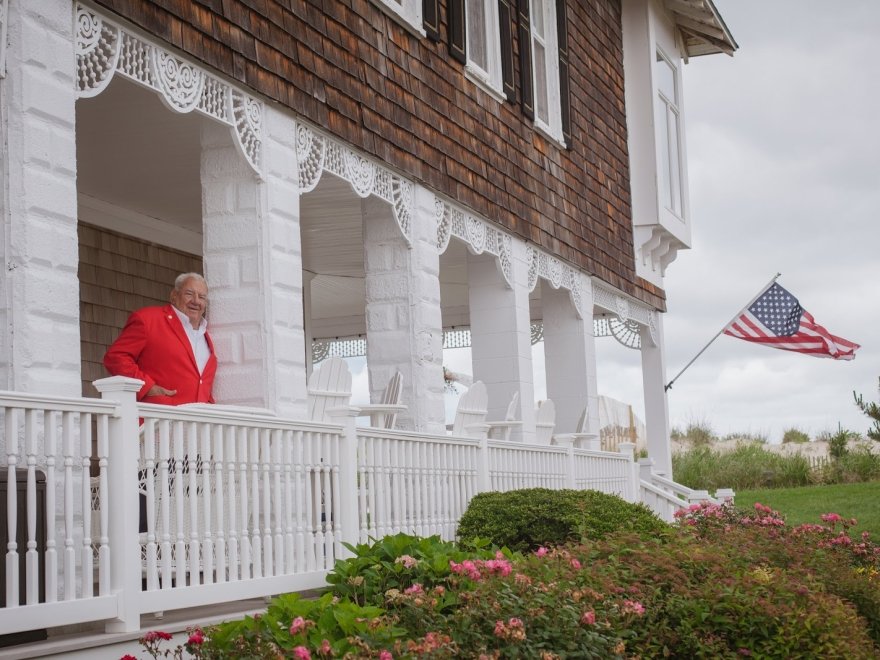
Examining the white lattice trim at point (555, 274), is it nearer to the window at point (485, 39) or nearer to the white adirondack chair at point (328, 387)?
the window at point (485, 39)

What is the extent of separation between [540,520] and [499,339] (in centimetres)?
408

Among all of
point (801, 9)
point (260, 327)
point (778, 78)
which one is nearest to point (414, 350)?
point (260, 327)

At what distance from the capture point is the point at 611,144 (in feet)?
50.6

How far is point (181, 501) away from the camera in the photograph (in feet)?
17.3

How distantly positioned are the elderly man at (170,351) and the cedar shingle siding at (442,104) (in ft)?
4.79

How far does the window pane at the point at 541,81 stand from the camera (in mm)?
13297

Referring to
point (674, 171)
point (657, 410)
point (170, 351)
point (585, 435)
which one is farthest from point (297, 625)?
point (674, 171)

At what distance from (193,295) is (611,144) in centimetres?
907

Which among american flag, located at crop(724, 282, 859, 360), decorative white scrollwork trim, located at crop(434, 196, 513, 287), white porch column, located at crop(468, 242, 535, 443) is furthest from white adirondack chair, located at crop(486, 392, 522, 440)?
american flag, located at crop(724, 282, 859, 360)

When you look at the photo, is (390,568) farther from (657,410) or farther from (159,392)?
(657,410)

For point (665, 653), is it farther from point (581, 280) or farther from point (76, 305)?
point (581, 280)

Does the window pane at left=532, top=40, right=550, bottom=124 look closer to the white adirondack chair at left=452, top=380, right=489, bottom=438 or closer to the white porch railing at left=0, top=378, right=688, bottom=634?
the white adirondack chair at left=452, top=380, right=489, bottom=438

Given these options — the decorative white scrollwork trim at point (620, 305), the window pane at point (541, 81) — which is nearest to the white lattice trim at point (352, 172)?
the window pane at point (541, 81)

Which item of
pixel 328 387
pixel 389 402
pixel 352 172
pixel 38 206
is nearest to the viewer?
pixel 38 206
